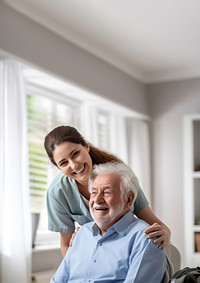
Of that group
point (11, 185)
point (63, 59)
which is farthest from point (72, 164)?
point (63, 59)

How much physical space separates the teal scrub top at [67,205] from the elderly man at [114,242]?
216 millimetres

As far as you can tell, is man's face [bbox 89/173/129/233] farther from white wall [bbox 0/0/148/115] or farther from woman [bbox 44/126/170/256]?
white wall [bbox 0/0/148/115]

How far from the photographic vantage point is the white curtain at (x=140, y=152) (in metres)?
5.86

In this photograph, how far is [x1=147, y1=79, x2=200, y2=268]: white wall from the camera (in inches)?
233

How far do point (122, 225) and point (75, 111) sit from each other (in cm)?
292

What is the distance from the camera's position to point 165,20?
428 cm

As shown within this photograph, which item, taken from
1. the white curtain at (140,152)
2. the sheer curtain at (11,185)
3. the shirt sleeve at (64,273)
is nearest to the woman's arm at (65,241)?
the shirt sleeve at (64,273)

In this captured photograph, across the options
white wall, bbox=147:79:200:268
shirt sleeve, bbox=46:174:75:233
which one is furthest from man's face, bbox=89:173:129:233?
white wall, bbox=147:79:200:268

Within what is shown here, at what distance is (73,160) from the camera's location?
2.51 metres

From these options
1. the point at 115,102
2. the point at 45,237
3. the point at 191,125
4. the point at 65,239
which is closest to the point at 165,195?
the point at 191,125

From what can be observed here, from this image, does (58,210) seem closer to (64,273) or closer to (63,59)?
(64,273)

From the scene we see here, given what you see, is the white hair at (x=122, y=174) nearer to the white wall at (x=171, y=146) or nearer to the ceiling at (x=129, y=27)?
the ceiling at (x=129, y=27)

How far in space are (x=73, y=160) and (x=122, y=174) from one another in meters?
0.24

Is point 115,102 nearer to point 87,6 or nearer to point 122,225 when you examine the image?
point 87,6
